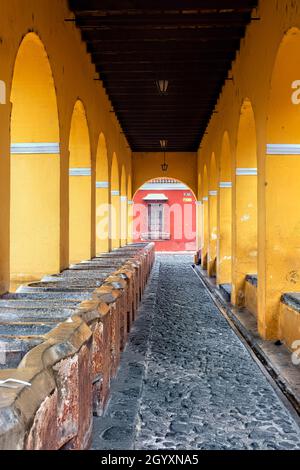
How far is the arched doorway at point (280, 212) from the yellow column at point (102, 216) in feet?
17.7

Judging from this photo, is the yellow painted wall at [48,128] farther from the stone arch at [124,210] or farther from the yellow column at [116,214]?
the stone arch at [124,210]

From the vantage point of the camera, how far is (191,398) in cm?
384

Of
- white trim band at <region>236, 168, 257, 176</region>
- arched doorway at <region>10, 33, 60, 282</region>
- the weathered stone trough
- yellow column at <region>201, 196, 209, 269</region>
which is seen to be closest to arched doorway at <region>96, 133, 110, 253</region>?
white trim band at <region>236, 168, 257, 176</region>

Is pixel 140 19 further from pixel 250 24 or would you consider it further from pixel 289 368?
pixel 289 368

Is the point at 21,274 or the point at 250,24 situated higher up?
the point at 250,24

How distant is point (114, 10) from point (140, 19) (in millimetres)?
477

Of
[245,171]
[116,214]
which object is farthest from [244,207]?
[116,214]

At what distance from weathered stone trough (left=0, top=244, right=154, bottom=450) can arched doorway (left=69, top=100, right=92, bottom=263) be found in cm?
385

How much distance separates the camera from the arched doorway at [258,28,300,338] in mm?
5465

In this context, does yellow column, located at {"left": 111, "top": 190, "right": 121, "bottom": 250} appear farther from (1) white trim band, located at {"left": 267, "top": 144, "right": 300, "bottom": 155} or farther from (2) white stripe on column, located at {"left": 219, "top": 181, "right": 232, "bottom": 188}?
(1) white trim band, located at {"left": 267, "top": 144, "right": 300, "bottom": 155}

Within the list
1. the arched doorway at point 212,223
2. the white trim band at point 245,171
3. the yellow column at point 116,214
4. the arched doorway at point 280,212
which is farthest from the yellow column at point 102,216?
the arched doorway at point 280,212

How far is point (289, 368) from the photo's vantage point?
4.44 meters

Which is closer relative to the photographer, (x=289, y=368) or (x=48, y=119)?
(x=289, y=368)
